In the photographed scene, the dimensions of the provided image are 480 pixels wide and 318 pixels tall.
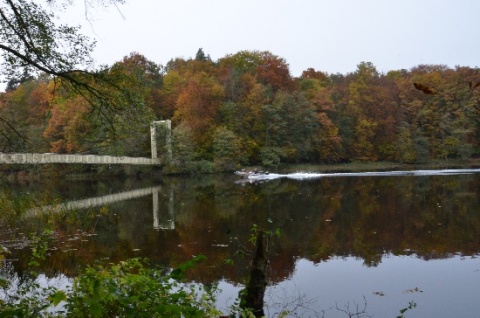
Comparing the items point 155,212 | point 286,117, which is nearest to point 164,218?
point 155,212

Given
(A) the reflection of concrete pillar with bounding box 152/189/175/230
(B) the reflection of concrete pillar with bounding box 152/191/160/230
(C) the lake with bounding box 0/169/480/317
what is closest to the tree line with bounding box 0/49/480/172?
(B) the reflection of concrete pillar with bounding box 152/191/160/230

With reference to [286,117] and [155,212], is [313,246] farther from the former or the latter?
[286,117]

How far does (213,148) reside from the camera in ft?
105

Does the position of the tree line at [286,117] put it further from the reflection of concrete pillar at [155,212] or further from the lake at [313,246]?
the lake at [313,246]

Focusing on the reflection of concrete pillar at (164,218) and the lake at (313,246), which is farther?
the reflection of concrete pillar at (164,218)

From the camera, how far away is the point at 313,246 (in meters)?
7.99

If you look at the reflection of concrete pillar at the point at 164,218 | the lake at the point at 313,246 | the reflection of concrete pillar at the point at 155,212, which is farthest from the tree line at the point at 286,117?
the lake at the point at 313,246

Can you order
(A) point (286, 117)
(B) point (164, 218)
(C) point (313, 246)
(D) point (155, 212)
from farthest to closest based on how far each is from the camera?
(A) point (286, 117), (D) point (155, 212), (B) point (164, 218), (C) point (313, 246)

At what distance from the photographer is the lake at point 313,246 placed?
17.7 feet

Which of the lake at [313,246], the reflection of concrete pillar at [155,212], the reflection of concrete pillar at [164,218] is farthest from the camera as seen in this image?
the reflection of concrete pillar at [155,212]

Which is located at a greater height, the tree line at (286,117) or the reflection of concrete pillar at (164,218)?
the tree line at (286,117)

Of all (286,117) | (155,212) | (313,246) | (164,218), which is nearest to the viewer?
(313,246)

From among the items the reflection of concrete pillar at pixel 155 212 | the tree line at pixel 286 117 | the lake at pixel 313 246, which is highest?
the tree line at pixel 286 117

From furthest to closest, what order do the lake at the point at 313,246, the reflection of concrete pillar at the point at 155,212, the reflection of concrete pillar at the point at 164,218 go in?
the reflection of concrete pillar at the point at 155,212
the reflection of concrete pillar at the point at 164,218
the lake at the point at 313,246
